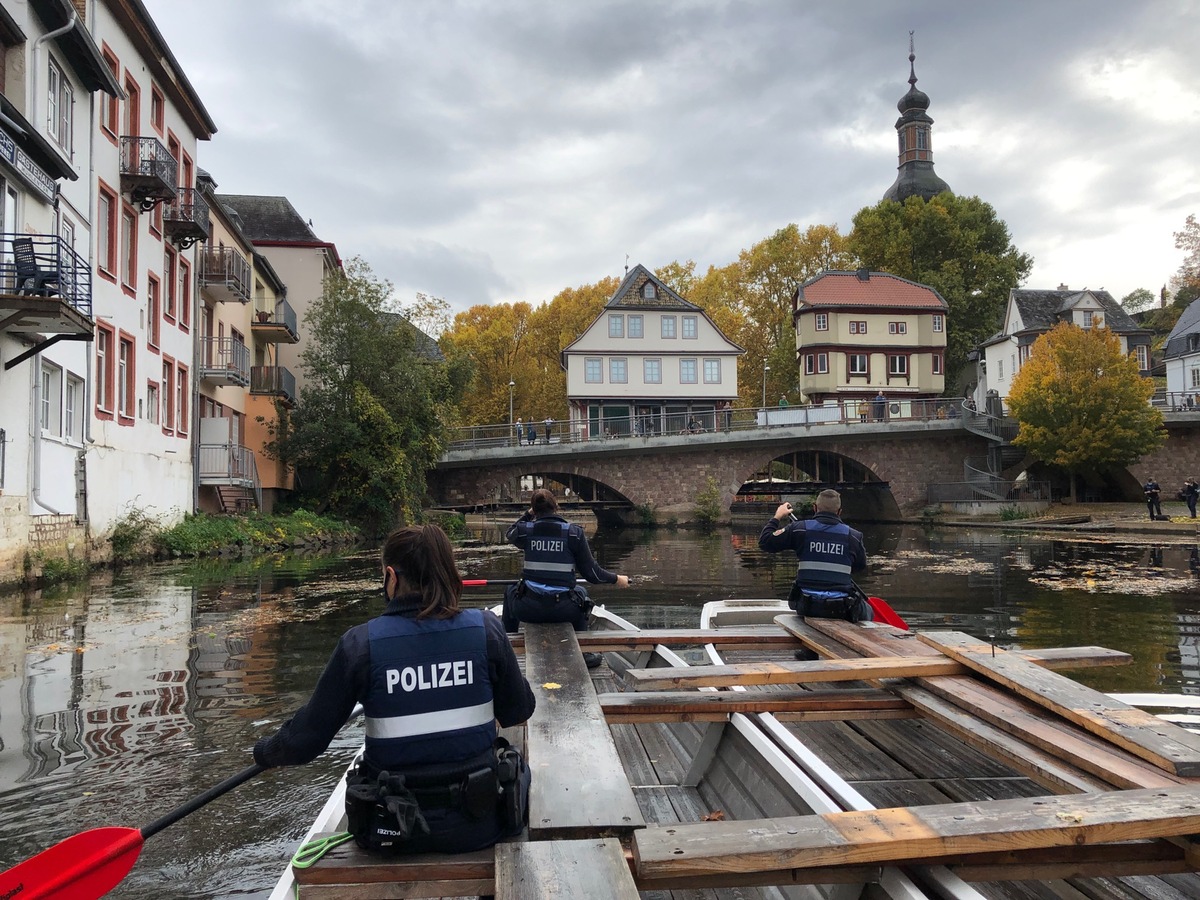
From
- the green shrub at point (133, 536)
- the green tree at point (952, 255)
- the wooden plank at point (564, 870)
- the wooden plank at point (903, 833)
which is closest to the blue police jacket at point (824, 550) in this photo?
the wooden plank at point (903, 833)

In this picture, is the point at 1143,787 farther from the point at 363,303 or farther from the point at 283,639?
the point at 363,303

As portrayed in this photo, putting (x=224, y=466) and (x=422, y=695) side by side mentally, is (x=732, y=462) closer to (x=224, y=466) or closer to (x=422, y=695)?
(x=224, y=466)

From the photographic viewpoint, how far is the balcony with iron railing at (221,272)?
28.5 m

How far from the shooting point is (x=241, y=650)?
35.8 ft

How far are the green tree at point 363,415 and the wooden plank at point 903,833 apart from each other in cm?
2970

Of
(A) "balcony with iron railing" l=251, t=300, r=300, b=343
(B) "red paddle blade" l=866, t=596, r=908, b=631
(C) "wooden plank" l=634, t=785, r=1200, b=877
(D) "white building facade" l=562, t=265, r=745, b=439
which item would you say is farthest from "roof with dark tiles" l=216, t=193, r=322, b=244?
(C) "wooden plank" l=634, t=785, r=1200, b=877

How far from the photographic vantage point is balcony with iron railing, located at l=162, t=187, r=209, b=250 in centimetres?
2511

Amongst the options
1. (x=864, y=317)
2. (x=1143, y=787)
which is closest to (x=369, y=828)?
(x=1143, y=787)

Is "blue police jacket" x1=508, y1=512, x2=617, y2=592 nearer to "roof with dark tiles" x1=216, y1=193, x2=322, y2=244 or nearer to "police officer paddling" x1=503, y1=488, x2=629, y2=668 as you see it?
"police officer paddling" x1=503, y1=488, x2=629, y2=668

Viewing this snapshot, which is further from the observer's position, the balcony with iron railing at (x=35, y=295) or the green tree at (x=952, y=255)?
the green tree at (x=952, y=255)

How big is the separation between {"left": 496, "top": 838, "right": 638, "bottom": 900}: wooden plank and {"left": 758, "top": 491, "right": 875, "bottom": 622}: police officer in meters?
4.76

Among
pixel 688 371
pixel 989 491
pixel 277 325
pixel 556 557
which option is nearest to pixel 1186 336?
pixel 989 491

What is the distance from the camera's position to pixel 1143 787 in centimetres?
333

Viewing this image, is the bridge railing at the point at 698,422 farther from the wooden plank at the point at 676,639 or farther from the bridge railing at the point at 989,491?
the wooden plank at the point at 676,639
